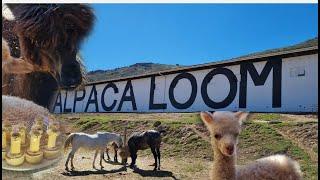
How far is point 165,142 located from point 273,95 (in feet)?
13.3

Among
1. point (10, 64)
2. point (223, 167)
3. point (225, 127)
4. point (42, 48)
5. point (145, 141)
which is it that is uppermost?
point (42, 48)

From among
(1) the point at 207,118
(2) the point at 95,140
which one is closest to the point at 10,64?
(1) the point at 207,118

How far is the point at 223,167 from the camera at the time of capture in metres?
2.21

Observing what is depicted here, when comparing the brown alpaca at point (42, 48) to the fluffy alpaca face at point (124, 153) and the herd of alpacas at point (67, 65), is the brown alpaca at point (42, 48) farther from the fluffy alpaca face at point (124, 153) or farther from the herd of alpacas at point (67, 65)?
the fluffy alpaca face at point (124, 153)

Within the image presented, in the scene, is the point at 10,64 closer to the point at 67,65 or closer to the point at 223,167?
the point at 67,65

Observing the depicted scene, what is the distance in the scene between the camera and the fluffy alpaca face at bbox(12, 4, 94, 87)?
204 cm

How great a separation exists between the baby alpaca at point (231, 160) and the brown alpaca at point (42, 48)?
0.63 metres

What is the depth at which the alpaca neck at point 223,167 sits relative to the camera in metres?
2.20

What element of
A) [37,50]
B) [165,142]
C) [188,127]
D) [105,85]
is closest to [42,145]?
[37,50]

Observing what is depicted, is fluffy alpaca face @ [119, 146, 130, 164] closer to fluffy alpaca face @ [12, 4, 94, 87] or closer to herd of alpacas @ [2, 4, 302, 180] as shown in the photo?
herd of alpacas @ [2, 4, 302, 180]

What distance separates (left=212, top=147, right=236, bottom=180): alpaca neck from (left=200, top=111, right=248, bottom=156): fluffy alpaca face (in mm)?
153

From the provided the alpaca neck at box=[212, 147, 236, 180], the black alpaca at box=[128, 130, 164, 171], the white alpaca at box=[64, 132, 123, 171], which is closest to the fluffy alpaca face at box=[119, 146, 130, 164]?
the black alpaca at box=[128, 130, 164, 171]

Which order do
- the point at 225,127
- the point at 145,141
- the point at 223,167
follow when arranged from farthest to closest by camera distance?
the point at 145,141 → the point at 223,167 → the point at 225,127

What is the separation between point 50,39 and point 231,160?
39.7 inches
